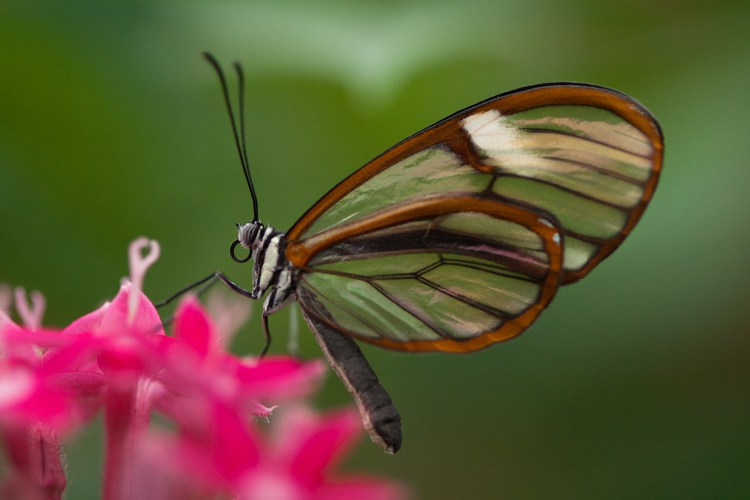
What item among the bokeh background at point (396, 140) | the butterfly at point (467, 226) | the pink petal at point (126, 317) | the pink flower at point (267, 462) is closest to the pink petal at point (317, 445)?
the pink flower at point (267, 462)

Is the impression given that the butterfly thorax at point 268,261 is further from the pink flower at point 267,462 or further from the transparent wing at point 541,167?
the pink flower at point 267,462

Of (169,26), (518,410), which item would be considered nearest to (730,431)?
(518,410)

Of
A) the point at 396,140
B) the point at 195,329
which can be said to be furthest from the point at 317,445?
the point at 396,140

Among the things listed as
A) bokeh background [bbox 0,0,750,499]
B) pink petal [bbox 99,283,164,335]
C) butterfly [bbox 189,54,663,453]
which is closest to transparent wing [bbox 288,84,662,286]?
butterfly [bbox 189,54,663,453]

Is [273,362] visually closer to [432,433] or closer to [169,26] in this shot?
[432,433]

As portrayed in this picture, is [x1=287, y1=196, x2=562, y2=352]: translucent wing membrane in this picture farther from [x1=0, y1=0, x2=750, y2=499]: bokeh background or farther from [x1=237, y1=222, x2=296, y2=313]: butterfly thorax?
[x1=0, y1=0, x2=750, y2=499]: bokeh background
